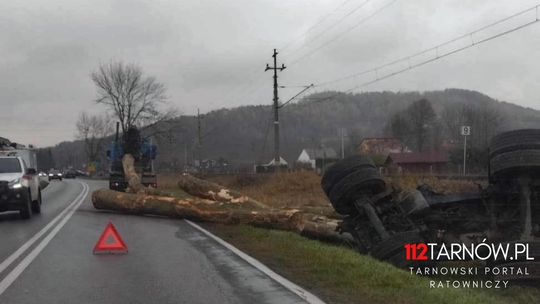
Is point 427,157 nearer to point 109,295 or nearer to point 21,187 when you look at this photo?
point 21,187

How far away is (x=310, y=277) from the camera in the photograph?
9.59m

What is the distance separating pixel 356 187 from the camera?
12.1 metres

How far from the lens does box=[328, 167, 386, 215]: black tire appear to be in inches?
475

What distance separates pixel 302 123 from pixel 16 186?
6853 centimetres

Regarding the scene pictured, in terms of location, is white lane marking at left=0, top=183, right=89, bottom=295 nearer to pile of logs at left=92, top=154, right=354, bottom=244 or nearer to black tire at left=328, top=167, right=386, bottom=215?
pile of logs at left=92, top=154, right=354, bottom=244

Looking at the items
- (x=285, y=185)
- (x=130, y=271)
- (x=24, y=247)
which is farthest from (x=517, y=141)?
(x=285, y=185)

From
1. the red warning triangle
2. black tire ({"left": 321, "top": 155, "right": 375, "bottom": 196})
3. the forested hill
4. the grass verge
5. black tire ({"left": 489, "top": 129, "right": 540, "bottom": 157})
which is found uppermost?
the forested hill

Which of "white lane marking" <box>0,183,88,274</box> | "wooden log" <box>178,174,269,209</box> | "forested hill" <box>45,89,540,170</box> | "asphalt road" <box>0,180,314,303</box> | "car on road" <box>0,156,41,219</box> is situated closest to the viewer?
"asphalt road" <box>0,180,314,303</box>

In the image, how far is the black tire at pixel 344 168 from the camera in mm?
12320

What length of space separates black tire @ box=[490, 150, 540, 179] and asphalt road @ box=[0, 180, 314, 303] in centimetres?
466

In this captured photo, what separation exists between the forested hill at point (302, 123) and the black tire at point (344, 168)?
86.5 feet

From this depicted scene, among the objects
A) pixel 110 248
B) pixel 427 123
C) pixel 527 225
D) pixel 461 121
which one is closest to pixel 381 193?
pixel 527 225

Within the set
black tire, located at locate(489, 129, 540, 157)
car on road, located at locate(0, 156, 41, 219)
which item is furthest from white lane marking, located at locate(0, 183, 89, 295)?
black tire, located at locate(489, 129, 540, 157)

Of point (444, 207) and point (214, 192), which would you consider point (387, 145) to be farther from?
point (444, 207)
